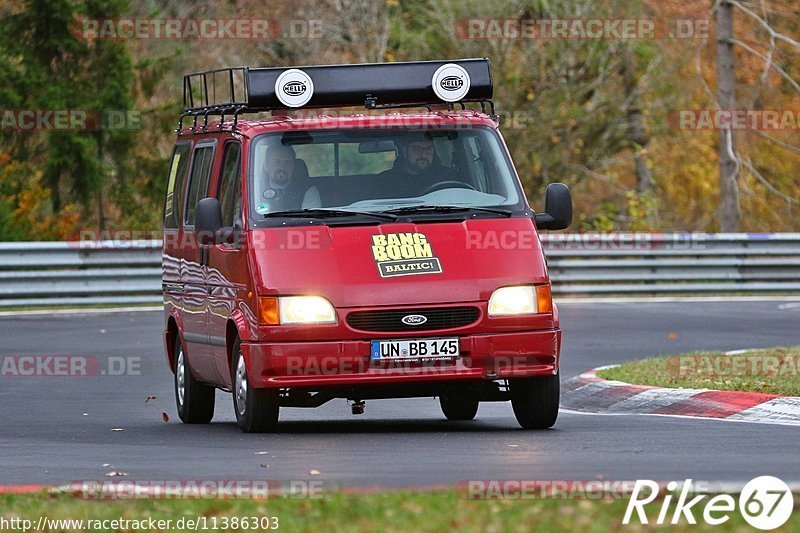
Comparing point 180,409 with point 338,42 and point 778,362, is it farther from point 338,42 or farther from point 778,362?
point 338,42

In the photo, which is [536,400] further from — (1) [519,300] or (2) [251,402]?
(2) [251,402]

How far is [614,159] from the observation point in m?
38.6

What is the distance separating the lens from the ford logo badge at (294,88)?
42.1 feet

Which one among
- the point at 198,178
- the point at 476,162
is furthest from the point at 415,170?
the point at 198,178

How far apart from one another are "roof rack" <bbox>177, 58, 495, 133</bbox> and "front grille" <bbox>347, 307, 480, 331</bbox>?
2.05 m

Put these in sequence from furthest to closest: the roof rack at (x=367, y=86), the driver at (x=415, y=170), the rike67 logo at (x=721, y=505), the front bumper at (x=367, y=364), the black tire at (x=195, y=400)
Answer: the black tire at (x=195, y=400) < the roof rack at (x=367, y=86) < the driver at (x=415, y=170) < the front bumper at (x=367, y=364) < the rike67 logo at (x=721, y=505)

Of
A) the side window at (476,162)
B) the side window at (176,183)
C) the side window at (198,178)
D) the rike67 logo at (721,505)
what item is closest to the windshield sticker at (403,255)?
the side window at (476,162)

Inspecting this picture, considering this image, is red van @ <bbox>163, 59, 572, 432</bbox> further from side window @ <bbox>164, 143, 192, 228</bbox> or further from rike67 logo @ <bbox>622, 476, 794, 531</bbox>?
rike67 logo @ <bbox>622, 476, 794, 531</bbox>

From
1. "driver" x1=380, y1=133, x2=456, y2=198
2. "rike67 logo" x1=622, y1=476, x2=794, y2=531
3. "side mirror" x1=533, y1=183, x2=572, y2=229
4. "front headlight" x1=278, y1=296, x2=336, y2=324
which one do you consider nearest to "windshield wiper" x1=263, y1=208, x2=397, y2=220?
"driver" x1=380, y1=133, x2=456, y2=198

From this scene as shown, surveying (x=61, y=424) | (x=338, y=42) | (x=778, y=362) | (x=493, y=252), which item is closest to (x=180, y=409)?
(x=61, y=424)

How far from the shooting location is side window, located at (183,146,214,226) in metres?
13.4

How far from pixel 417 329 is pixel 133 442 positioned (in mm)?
1893

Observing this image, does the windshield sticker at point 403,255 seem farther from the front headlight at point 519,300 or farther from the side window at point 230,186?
the side window at point 230,186

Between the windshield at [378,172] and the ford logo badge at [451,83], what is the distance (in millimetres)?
692
